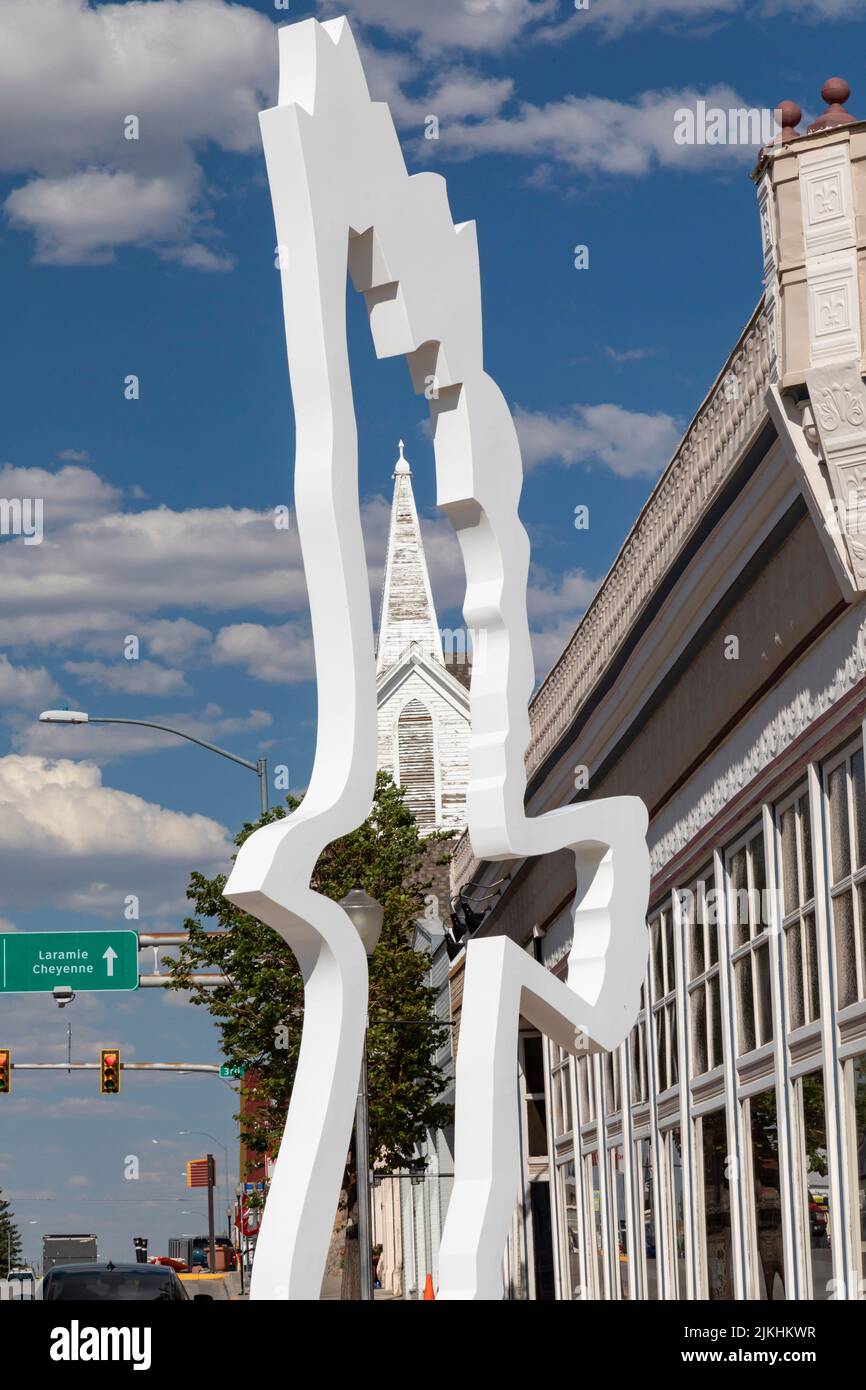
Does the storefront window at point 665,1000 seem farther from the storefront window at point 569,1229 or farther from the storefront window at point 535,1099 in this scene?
the storefront window at point 535,1099

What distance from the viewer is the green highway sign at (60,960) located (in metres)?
36.9

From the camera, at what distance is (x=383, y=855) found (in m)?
A: 32.0

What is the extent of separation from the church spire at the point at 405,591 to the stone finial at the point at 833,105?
63.3 m

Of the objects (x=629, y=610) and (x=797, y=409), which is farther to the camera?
(x=629, y=610)

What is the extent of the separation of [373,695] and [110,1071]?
30.0 metres

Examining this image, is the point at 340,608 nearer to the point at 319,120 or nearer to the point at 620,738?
the point at 319,120

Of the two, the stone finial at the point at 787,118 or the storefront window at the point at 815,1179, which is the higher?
the stone finial at the point at 787,118

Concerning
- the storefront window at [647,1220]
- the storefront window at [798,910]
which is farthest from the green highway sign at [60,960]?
the storefront window at [798,910]

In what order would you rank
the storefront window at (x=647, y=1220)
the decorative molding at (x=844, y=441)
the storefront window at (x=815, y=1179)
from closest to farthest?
the decorative molding at (x=844, y=441) → the storefront window at (x=815, y=1179) → the storefront window at (x=647, y=1220)

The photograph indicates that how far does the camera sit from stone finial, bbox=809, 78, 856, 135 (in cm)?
1398

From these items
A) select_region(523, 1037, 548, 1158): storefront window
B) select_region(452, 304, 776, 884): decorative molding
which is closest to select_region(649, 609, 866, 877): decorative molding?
select_region(452, 304, 776, 884): decorative molding

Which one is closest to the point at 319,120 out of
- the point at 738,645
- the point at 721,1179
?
the point at 738,645
